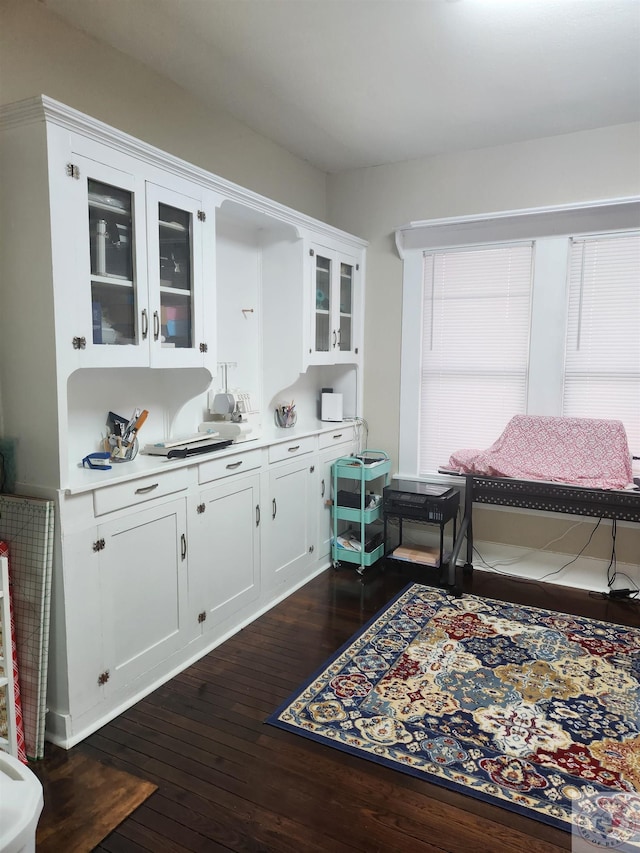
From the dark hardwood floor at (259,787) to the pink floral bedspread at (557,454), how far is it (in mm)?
1550

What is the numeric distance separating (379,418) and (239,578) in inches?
69.3

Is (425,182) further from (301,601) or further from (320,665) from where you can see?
(320,665)

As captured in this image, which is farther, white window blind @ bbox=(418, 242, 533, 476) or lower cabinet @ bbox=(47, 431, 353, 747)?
white window blind @ bbox=(418, 242, 533, 476)

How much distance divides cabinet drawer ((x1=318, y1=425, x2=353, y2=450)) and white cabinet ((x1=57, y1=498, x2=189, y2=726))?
1.40m

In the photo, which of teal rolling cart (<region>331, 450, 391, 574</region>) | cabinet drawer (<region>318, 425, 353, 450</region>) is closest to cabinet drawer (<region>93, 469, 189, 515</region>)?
cabinet drawer (<region>318, 425, 353, 450</region>)

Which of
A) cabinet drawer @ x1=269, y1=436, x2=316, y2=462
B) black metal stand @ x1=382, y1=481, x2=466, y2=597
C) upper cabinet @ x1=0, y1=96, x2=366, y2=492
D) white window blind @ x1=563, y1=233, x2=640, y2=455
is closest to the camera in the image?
upper cabinet @ x1=0, y1=96, x2=366, y2=492

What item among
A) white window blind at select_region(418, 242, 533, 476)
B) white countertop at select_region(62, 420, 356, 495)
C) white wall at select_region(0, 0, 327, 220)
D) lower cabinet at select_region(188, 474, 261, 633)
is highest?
white wall at select_region(0, 0, 327, 220)

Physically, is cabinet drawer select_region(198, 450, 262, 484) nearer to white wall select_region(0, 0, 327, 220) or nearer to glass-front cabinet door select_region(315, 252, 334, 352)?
glass-front cabinet door select_region(315, 252, 334, 352)

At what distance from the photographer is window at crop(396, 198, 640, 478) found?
3.64 metres

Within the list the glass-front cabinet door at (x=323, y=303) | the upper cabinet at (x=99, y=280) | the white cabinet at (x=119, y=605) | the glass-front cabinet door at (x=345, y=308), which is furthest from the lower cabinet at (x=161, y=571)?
the glass-front cabinet door at (x=345, y=308)

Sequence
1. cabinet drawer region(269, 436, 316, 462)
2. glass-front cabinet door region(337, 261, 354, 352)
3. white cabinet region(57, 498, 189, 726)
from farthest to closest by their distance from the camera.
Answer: glass-front cabinet door region(337, 261, 354, 352) → cabinet drawer region(269, 436, 316, 462) → white cabinet region(57, 498, 189, 726)

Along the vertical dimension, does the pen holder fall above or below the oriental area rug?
above

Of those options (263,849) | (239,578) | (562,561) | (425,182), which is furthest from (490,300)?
(263,849)

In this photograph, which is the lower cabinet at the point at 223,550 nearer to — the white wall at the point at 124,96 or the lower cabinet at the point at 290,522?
the lower cabinet at the point at 290,522
